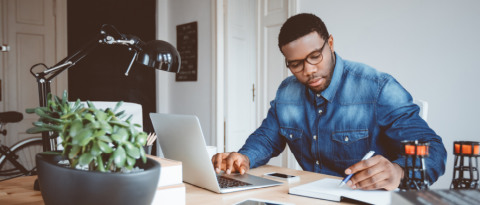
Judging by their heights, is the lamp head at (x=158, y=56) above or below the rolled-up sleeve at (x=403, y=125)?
above

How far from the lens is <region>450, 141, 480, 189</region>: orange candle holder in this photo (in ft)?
1.94

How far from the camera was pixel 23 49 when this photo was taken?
3.51 meters

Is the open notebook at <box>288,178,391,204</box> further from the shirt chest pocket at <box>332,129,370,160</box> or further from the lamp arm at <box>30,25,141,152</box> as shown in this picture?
the lamp arm at <box>30,25,141,152</box>

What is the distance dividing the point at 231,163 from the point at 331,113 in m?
0.51

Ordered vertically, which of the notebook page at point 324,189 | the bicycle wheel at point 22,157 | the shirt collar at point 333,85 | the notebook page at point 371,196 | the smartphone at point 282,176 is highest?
the shirt collar at point 333,85

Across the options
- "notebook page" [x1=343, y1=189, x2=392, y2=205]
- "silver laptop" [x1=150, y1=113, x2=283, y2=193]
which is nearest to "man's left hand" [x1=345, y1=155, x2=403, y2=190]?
"notebook page" [x1=343, y1=189, x2=392, y2=205]

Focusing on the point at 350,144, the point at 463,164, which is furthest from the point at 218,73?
the point at 463,164

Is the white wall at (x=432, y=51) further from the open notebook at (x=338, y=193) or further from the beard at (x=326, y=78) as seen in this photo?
the open notebook at (x=338, y=193)

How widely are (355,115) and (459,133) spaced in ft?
3.27

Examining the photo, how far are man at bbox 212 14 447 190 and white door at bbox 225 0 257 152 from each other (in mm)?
2027

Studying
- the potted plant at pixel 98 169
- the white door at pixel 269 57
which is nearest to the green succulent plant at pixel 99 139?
the potted plant at pixel 98 169

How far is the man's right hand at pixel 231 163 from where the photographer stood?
1.18 meters

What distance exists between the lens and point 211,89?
355cm

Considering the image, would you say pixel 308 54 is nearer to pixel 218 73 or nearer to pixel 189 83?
pixel 218 73
